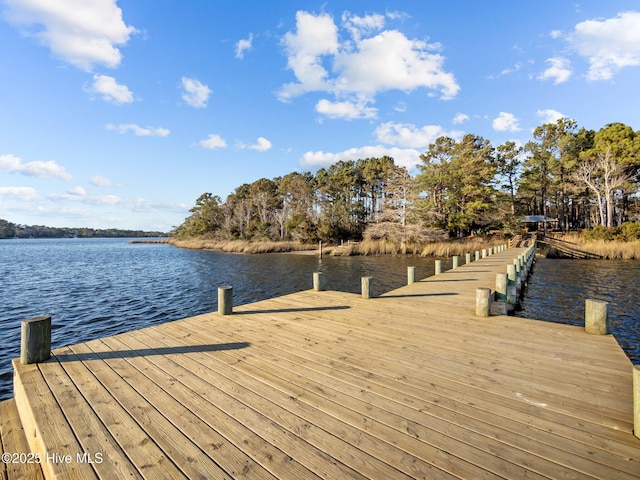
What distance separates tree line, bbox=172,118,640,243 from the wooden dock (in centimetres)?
2539

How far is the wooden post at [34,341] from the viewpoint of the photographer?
3592 mm

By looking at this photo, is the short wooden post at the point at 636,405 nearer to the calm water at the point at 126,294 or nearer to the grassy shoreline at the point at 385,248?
the calm water at the point at 126,294

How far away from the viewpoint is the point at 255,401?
2781mm

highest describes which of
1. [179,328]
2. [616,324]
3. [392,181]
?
[392,181]

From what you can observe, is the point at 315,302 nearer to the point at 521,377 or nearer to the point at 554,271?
the point at 521,377

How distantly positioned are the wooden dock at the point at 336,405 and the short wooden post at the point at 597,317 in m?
0.16

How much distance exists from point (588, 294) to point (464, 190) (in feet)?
70.1

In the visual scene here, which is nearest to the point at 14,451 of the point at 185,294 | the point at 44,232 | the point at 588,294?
the point at 185,294

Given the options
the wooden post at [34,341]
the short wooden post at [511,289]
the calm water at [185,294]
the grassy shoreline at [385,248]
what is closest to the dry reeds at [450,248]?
the grassy shoreline at [385,248]

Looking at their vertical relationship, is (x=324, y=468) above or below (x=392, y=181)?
below

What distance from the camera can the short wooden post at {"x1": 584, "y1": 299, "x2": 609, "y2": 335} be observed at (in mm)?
4430

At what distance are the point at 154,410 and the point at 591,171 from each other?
4030cm

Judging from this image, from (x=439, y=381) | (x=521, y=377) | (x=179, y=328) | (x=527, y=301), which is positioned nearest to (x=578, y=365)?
(x=521, y=377)

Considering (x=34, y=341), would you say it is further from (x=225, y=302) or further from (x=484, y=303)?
(x=484, y=303)
